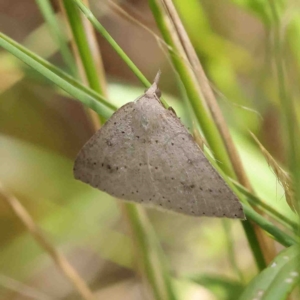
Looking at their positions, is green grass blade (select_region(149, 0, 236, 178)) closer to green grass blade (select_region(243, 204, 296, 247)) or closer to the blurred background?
green grass blade (select_region(243, 204, 296, 247))

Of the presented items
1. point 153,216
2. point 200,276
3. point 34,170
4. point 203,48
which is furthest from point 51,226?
point 203,48

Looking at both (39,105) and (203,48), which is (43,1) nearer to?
(203,48)

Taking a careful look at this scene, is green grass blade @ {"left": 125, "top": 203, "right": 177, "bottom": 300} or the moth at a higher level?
the moth

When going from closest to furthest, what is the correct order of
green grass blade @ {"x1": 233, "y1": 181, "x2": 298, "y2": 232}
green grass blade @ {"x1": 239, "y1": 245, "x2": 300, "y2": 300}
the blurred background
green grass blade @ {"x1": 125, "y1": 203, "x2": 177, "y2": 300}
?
green grass blade @ {"x1": 239, "y1": 245, "x2": 300, "y2": 300}, green grass blade @ {"x1": 233, "y1": 181, "x2": 298, "y2": 232}, green grass blade @ {"x1": 125, "y1": 203, "x2": 177, "y2": 300}, the blurred background

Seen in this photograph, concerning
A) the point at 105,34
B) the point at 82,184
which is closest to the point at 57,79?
the point at 105,34

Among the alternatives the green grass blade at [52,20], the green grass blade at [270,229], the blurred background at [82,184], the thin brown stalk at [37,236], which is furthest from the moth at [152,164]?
the blurred background at [82,184]

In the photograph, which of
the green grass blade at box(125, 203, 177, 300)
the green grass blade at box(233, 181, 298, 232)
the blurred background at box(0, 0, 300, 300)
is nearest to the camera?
the green grass blade at box(233, 181, 298, 232)

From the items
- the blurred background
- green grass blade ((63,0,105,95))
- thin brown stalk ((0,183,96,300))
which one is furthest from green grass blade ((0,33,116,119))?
the blurred background
